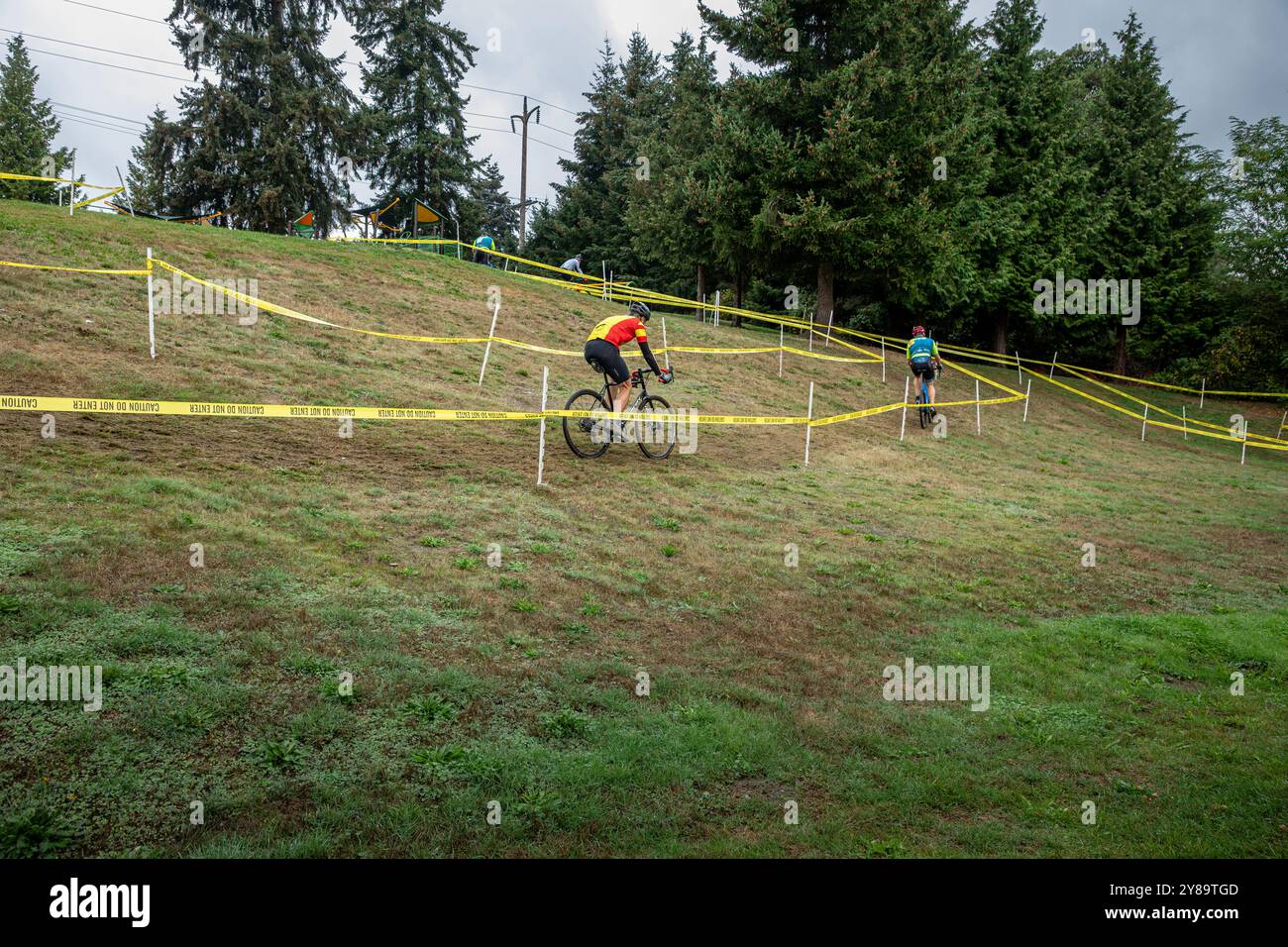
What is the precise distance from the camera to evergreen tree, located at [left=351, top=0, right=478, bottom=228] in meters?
41.2

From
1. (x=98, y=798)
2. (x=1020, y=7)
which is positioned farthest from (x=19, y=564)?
(x=1020, y=7)

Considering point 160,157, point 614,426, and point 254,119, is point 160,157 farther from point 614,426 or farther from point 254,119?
point 614,426

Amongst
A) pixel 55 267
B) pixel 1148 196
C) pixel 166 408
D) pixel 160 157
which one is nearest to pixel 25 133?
pixel 160 157

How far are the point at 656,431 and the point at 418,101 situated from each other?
3452cm

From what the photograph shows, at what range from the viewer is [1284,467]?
25.5m

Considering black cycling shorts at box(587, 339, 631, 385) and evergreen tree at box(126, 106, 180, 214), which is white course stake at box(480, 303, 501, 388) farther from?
evergreen tree at box(126, 106, 180, 214)

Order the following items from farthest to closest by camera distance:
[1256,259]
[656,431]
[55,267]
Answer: [1256,259]
[55,267]
[656,431]

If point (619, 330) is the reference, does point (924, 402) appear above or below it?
below

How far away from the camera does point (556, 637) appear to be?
725 centimetres

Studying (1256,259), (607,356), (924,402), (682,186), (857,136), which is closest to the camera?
(607,356)

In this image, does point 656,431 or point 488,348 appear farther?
point 488,348

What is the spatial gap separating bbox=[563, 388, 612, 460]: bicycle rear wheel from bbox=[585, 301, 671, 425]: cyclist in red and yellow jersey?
329mm

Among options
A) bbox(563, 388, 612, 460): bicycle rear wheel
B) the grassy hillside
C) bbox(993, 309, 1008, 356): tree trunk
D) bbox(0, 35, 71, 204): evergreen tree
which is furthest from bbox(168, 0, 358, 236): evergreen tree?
bbox(993, 309, 1008, 356): tree trunk

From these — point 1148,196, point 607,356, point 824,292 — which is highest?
point 1148,196
